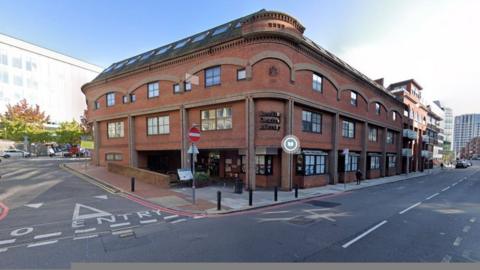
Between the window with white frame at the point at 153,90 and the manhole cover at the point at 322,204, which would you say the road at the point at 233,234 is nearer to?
the manhole cover at the point at 322,204

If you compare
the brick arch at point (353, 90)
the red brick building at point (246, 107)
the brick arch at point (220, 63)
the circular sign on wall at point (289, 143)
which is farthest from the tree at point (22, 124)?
the brick arch at point (353, 90)

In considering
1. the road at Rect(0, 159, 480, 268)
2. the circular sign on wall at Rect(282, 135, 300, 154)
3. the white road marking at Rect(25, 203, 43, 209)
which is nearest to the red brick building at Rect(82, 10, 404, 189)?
the circular sign on wall at Rect(282, 135, 300, 154)

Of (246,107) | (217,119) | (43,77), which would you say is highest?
(43,77)

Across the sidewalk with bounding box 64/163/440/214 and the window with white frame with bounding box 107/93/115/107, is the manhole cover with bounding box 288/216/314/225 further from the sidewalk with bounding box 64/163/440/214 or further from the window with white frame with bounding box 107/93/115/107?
the window with white frame with bounding box 107/93/115/107

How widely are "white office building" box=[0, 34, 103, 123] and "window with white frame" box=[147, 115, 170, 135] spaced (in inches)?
2424

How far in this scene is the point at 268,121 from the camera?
590 inches

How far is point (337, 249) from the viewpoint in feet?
18.9

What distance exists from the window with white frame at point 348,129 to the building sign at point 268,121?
10.6m

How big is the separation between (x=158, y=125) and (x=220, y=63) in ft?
30.6

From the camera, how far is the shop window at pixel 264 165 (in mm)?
15859

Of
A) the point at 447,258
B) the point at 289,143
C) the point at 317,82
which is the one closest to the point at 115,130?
the point at 289,143

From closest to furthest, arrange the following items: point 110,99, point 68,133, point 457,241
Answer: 1. point 457,241
2. point 110,99
3. point 68,133

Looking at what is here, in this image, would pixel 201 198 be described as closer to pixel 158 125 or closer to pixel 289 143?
pixel 289 143

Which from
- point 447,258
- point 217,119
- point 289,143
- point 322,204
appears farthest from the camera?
point 217,119
